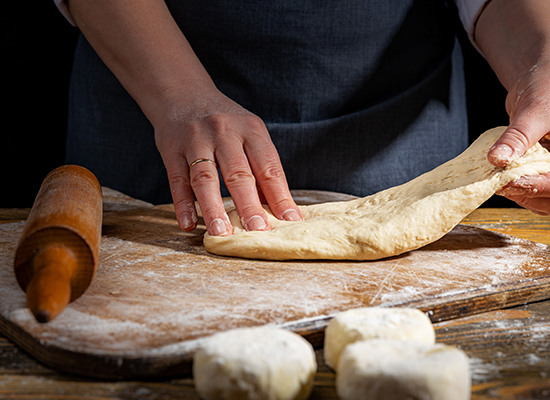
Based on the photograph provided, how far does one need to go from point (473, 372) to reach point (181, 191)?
1027mm

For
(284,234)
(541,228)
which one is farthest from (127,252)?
(541,228)

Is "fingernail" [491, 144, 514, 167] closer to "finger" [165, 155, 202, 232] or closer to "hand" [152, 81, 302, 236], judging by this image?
"hand" [152, 81, 302, 236]

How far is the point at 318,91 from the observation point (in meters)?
2.14

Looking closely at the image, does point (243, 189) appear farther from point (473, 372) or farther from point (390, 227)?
point (473, 372)

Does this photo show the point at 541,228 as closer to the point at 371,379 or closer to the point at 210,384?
the point at 371,379

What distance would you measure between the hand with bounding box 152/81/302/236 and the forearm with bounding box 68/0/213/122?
0.08 m

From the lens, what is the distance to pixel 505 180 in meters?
1.27

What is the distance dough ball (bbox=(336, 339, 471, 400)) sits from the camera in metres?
0.64

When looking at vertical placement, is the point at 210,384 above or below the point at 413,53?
below

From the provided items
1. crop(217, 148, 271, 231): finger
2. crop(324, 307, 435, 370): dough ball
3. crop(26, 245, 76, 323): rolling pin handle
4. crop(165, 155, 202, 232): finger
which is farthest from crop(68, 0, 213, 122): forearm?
crop(324, 307, 435, 370): dough ball

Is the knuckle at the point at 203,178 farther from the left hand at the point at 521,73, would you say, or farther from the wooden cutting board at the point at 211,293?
the left hand at the point at 521,73

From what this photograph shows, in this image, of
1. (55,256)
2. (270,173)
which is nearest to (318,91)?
(270,173)

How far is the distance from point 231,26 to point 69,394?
1664 millimetres

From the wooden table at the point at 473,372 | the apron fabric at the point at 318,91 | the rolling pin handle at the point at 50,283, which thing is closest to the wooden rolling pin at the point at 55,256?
the rolling pin handle at the point at 50,283
